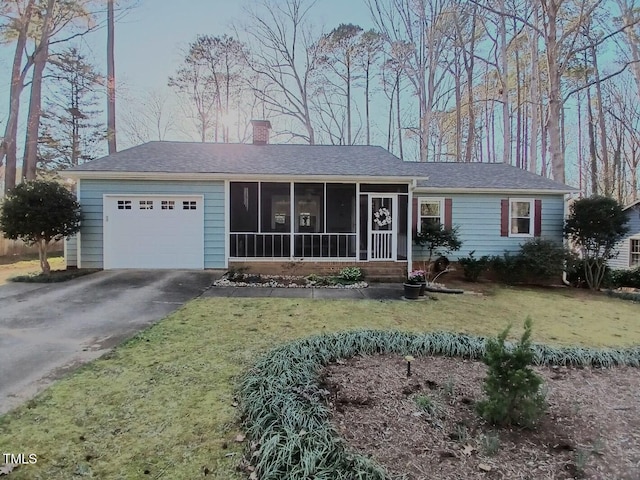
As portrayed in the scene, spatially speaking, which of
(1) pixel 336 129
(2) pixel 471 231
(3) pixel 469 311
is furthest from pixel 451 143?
(3) pixel 469 311

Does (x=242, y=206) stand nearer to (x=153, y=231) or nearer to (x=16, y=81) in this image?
(x=153, y=231)

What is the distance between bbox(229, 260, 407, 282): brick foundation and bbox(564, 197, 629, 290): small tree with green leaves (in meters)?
5.30

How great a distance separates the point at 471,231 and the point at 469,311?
205 inches

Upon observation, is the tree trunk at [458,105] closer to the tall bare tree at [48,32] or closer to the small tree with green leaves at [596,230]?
the small tree with green leaves at [596,230]

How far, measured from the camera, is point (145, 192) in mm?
10211

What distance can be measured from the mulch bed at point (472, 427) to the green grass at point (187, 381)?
3.11ft

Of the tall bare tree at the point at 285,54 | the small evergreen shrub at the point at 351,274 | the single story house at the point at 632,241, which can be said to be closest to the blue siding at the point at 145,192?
the small evergreen shrub at the point at 351,274

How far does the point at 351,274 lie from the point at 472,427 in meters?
7.18

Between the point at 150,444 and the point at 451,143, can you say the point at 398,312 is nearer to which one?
the point at 150,444

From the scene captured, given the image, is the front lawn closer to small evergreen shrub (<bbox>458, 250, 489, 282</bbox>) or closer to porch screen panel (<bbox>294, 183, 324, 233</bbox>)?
porch screen panel (<bbox>294, 183, 324, 233</bbox>)

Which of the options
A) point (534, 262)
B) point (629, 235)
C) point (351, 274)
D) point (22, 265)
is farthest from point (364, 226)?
point (629, 235)

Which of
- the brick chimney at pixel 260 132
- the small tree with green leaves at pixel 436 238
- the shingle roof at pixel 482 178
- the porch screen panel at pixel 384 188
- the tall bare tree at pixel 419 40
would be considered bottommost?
the small tree with green leaves at pixel 436 238

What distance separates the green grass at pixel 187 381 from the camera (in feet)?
7.77

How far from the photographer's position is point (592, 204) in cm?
1082
